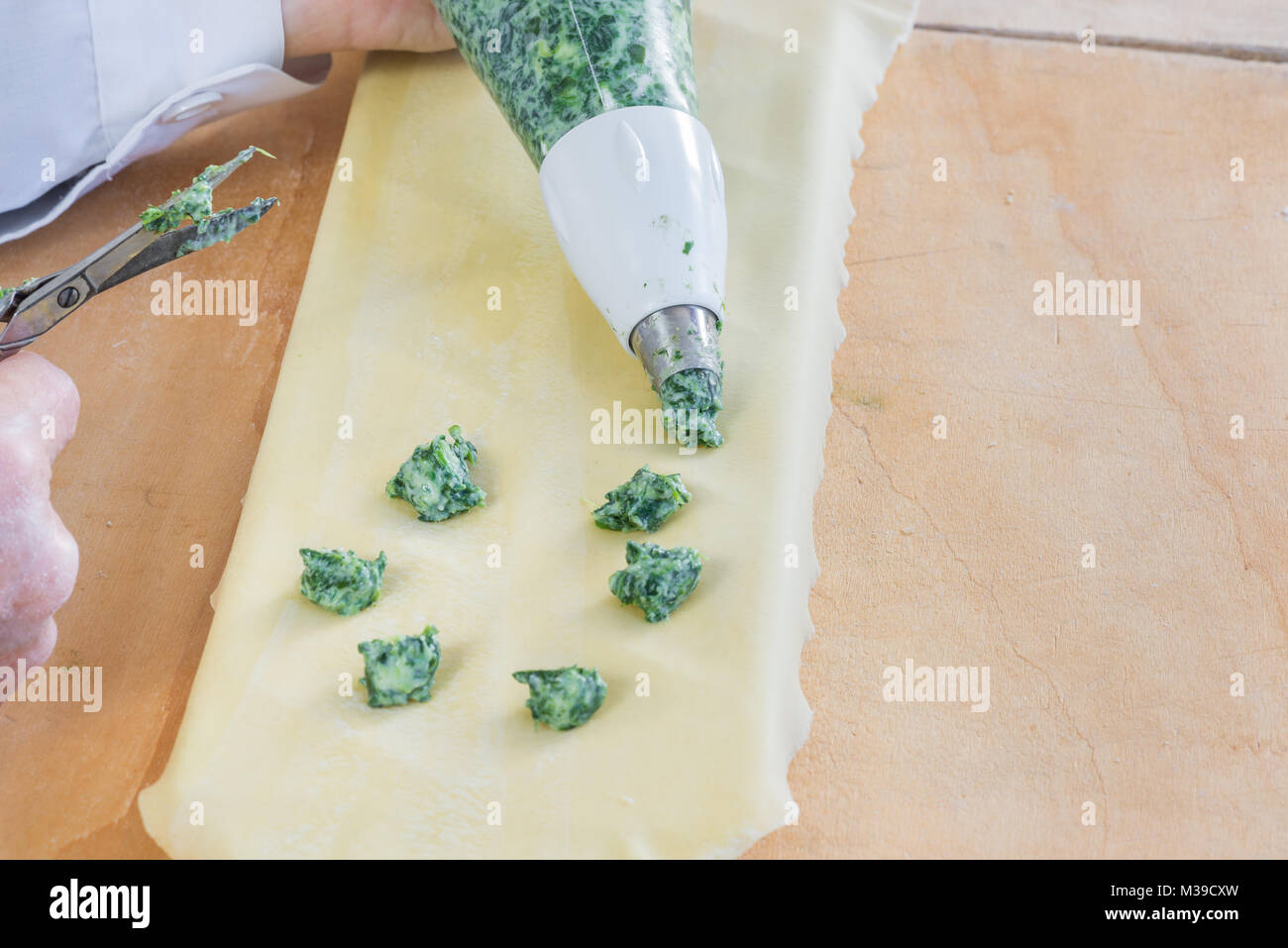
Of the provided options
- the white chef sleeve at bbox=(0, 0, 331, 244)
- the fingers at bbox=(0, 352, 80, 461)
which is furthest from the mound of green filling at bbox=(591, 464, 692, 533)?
the white chef sleeve at bbox=(0, 0, 331, 244)

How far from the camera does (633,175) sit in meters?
1.21

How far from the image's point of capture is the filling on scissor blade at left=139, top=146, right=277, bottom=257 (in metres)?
1.17

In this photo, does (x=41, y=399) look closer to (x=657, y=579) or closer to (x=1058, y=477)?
(x=657, y=579)

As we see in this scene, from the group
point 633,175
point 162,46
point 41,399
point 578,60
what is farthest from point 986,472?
point 162,46

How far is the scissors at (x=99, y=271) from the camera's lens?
3.81 feet

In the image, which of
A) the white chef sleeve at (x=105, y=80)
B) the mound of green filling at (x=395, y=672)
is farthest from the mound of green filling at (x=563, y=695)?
the white chef sleeve at (x=105, y=80)

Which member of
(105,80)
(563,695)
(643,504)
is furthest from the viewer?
(105,80)

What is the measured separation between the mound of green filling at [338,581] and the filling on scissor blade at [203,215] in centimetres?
33

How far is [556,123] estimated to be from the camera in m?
1.28

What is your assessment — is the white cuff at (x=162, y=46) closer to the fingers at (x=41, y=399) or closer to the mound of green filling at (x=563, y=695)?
the fingers at (x=41, y=399)

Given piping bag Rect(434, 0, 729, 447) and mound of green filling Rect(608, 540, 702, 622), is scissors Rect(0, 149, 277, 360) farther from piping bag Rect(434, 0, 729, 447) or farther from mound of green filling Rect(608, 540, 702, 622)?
mound of green filling Rect(608, 540, 702, 622)

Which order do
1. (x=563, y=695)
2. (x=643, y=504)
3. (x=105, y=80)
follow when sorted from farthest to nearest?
(x=105, y=80)
(x=643, y=504)
(x=563, y=695)

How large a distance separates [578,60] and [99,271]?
1.78ft
